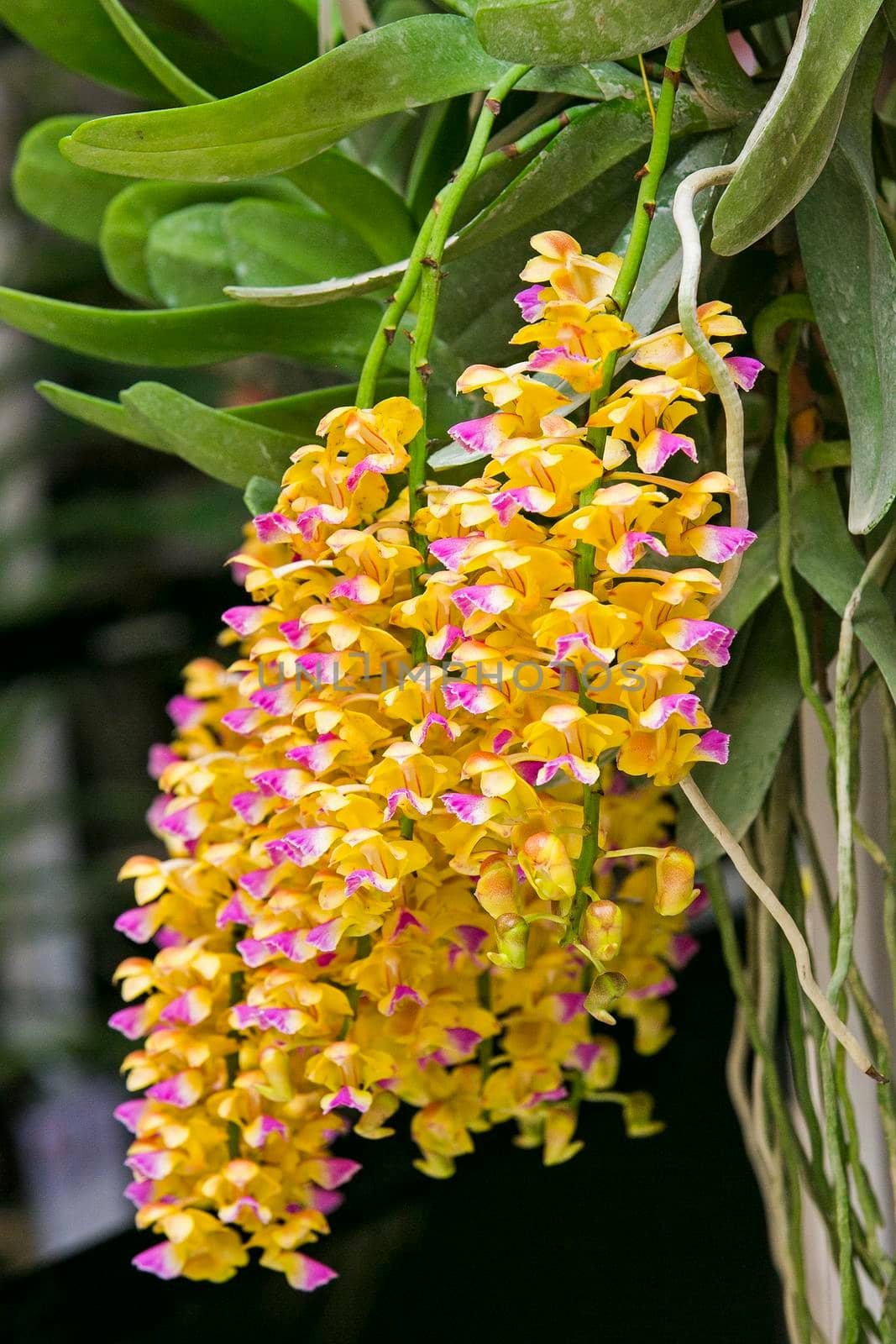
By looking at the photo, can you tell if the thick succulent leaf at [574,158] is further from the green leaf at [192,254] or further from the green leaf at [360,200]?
the green leaf at [192,254]

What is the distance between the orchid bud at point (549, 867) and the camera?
0.31 meters

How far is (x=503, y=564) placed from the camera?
0.99ft

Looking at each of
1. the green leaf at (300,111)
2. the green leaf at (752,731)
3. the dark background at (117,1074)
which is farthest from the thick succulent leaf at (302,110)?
the dark background at (117,1074)

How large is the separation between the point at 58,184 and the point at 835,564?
0.44m

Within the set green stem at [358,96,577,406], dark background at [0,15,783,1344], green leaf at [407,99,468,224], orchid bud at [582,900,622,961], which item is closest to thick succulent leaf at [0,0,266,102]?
green leaf at [407,99,468,224]

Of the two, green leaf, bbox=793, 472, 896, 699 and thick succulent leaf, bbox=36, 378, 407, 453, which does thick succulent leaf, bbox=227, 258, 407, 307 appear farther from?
green leaf, bbox=793, 472, 896, 699

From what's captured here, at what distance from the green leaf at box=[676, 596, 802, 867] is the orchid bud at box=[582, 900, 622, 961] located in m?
0.10

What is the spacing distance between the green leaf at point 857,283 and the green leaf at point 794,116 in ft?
0.19

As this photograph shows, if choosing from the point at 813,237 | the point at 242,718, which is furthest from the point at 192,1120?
the point at 813,237

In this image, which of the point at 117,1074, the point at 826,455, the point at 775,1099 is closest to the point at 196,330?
the point at 826,455

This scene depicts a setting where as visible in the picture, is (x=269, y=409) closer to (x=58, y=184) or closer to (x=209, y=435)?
(x=209, y=435)

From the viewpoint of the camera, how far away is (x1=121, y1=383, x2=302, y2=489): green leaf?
429 mm

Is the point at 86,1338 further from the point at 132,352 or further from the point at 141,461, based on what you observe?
the point at 141,461

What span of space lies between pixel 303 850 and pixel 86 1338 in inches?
18.4
